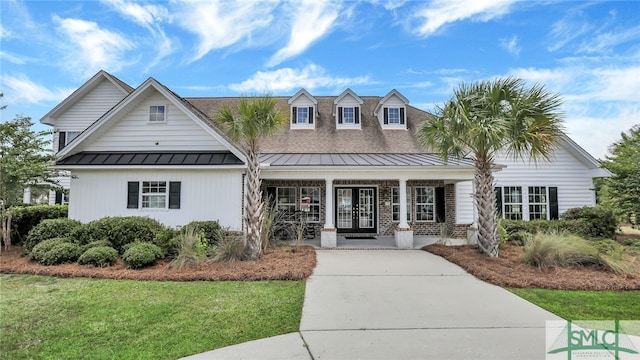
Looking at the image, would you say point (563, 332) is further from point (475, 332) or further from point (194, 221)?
point (194, 221)

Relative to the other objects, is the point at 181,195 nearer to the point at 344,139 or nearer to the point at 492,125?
the point at 344,139

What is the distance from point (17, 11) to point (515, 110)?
14625 millimetres

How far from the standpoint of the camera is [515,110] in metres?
9.26

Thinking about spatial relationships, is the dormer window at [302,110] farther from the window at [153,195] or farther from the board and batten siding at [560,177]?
the board and batten siding at [560,177]

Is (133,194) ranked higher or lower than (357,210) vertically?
higher

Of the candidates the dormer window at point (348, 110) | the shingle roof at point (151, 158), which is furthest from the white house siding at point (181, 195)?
the dormer window at point (348, 110)

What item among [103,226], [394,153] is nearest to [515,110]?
[394,153]

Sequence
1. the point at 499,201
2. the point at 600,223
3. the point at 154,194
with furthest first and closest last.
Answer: the point at 499,201, the point at 600,223, the point at 154,194

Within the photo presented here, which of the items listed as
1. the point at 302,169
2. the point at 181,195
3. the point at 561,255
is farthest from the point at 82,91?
the point at 561,255

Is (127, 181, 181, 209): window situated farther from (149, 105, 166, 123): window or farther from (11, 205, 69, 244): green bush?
(11, 205, 69, 244): green bush

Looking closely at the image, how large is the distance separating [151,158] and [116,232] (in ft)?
10.6

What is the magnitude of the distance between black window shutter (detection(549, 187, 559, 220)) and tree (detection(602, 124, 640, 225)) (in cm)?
204

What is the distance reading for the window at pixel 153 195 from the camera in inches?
455

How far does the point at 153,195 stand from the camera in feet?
38.4
